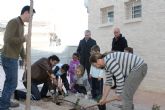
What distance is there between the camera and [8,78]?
23.9ft

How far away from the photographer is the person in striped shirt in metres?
6.30

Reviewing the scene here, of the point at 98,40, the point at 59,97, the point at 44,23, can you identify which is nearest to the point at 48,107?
the point at 59,97

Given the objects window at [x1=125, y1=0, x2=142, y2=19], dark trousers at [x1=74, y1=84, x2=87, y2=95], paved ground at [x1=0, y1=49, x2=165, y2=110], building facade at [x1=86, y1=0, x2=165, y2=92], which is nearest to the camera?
paved ground at [x1=0, y1=49, x2=165, y2=110]

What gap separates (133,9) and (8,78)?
25.7 feet

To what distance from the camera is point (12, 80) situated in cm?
732

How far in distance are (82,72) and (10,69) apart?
12.7 ft

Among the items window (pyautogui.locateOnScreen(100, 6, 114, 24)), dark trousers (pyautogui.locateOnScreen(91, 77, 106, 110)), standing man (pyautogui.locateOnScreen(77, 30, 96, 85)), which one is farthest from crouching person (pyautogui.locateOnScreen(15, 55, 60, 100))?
window (pyautogui.locateOnScreen(100, 6, 114, 24))

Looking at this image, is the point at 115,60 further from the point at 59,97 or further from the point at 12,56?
the point at 59,97

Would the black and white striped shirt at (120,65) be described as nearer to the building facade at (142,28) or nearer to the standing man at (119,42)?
the standing man at (119,42)

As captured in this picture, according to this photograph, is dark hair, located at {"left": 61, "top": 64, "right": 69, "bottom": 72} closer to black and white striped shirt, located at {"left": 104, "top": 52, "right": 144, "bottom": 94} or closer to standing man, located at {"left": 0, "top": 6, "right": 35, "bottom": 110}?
standing man, located at {"left": 0, "top": 6, "right": 35, "bottom": 110}

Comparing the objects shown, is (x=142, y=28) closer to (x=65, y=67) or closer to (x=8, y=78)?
(x=65, y=67)

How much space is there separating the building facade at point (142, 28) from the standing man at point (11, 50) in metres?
6.17

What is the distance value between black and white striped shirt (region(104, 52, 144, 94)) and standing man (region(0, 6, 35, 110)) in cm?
173

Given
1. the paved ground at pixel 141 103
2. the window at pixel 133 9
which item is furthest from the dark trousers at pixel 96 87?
the window at pixel 133 9
